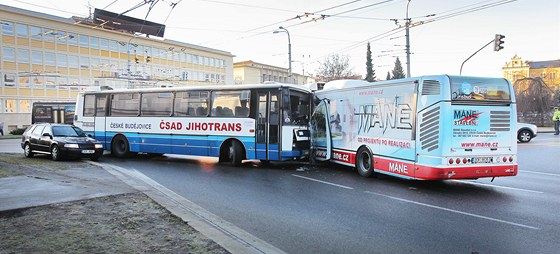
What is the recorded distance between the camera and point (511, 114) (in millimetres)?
10102

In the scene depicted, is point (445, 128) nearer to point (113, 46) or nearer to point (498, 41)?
point (498, 41)

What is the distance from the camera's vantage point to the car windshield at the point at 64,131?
53.9 ft

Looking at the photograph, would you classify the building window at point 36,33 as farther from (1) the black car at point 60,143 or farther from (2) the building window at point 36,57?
(1) the black car at point 60,143

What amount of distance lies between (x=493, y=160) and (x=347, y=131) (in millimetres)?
4353

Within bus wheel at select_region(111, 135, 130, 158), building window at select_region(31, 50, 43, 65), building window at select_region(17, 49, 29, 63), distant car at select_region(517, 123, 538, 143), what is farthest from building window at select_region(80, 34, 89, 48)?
distant car at select_region(517, 123, 538, 143)

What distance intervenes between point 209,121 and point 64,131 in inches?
246

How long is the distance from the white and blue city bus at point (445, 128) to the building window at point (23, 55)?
54.3 meters

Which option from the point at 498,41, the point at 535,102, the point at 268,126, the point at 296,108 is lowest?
the point at 268,126

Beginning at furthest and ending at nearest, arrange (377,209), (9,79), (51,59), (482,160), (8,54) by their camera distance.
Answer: (51,59) < (9,79) < (8,54) < (482,160) < (377,209)

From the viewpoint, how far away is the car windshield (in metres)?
16.4

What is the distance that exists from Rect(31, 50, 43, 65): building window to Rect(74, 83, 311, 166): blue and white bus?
137 feet

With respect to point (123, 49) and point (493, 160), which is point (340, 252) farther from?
point (123, 49)

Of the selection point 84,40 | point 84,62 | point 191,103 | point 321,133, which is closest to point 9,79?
point 84,62

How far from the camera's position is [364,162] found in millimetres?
12188
